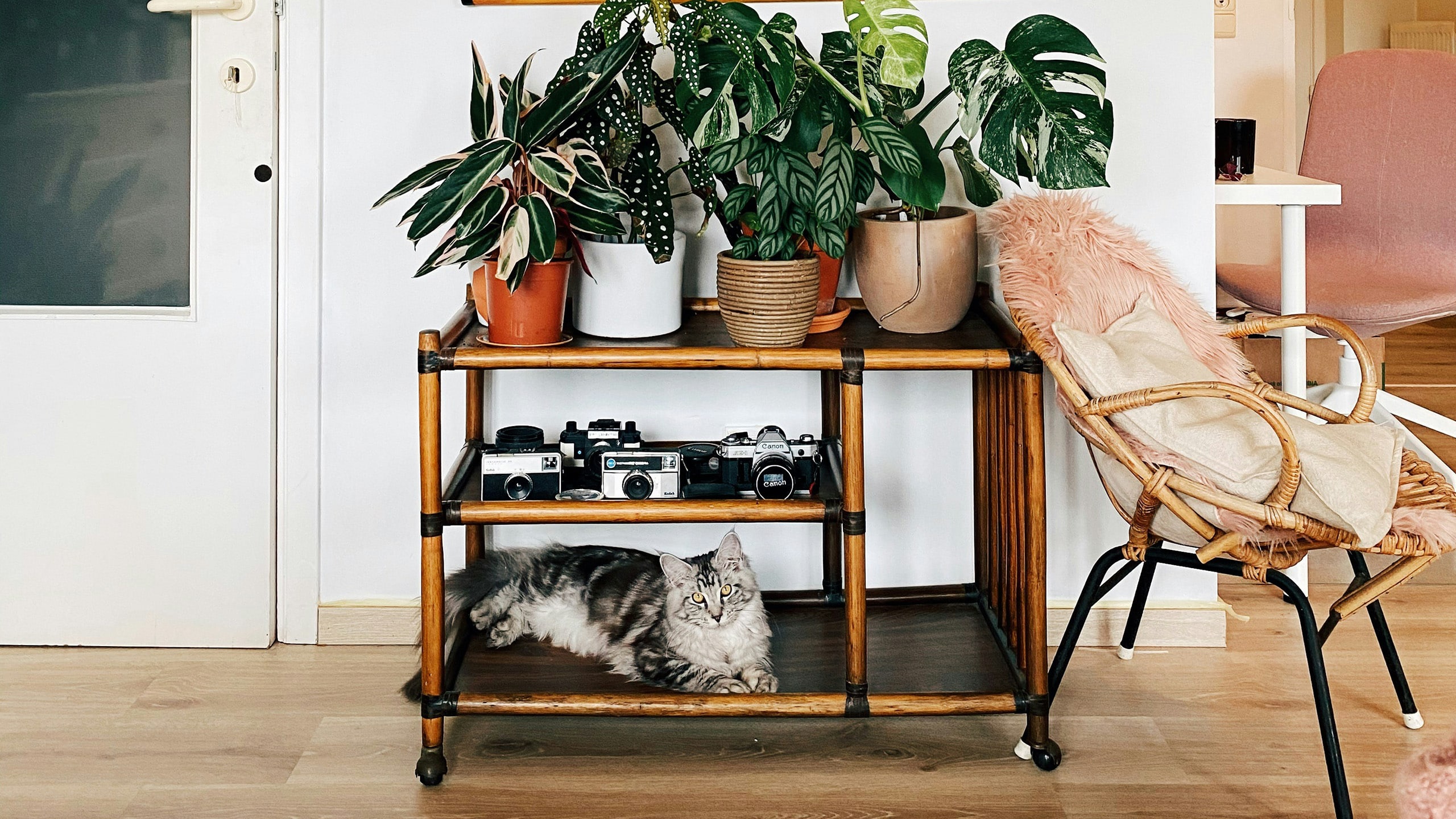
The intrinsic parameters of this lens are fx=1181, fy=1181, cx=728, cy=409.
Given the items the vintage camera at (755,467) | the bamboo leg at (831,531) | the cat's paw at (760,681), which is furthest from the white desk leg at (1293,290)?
the cat's paw at (760,681)

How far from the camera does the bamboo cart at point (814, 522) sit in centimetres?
163

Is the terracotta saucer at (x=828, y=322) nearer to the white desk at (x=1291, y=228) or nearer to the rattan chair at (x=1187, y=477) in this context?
the rattan chair at (x=1187, y=477)

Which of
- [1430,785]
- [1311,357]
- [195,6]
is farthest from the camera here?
[1311,357]

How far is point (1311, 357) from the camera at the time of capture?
3166 mm

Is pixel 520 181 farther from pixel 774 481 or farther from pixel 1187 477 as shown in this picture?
pixel 1187 477

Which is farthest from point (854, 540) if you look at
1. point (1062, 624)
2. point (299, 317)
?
point (299, 317)

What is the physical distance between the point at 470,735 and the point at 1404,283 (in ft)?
7.03

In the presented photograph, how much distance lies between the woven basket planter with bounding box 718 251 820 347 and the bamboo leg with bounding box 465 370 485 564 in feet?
1.85

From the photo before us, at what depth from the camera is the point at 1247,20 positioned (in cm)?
396

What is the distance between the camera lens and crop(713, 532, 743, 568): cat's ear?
178cm

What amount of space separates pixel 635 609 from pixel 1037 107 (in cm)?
94

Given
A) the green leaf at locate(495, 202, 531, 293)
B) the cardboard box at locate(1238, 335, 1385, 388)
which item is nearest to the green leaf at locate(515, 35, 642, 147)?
the green leaf at locate(495, 202, 531, 293)

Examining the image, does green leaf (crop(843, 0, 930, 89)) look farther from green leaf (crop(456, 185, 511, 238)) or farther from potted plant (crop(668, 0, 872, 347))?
green leaf (crop(456, 185, 511, 238))

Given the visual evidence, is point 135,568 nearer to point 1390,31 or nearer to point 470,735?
point 470,735
